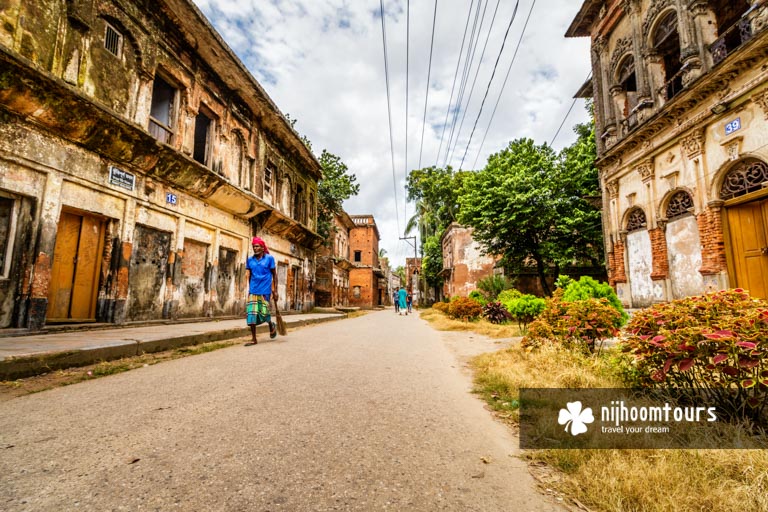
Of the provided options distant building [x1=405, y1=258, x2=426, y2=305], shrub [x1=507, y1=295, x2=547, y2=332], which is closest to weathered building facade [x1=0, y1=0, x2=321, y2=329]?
shrub [x1=507, y1=295, x2=547, y2=332]

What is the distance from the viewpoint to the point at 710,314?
2445 millimetres

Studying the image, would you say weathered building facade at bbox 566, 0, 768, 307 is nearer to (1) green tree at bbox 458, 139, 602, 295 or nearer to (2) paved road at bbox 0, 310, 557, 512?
(1) green tree at bbox 458, 139, 602, 295

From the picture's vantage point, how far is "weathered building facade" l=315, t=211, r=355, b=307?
26.4 meters

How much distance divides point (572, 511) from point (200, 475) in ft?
5.19

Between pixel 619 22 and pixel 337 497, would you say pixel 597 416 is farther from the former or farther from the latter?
pixel 619 22

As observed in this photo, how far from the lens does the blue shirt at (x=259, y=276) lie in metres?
6.38

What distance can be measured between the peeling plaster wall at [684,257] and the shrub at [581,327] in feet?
23.0

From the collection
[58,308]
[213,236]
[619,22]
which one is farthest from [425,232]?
[58,308]

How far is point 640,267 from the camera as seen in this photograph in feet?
38.2

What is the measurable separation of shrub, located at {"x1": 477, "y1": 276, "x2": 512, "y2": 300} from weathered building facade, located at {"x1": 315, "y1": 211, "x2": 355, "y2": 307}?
11050 millimetres

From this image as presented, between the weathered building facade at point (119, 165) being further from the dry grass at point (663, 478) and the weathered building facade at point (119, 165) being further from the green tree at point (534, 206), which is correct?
the green tree at point (534, 206)

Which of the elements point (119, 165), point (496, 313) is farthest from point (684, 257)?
point (119, 165)

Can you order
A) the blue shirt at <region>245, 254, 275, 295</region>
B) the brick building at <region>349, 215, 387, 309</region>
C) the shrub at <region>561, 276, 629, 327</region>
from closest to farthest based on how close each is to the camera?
the blue shirt at <region>245, 254, 275, 295</region>, the shrub at <region>561, 276, 629, 327</region>, the brick building at <region>349, 215, 387, 309</region>

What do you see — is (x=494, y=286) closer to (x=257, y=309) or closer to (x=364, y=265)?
(x=257, y=309)
